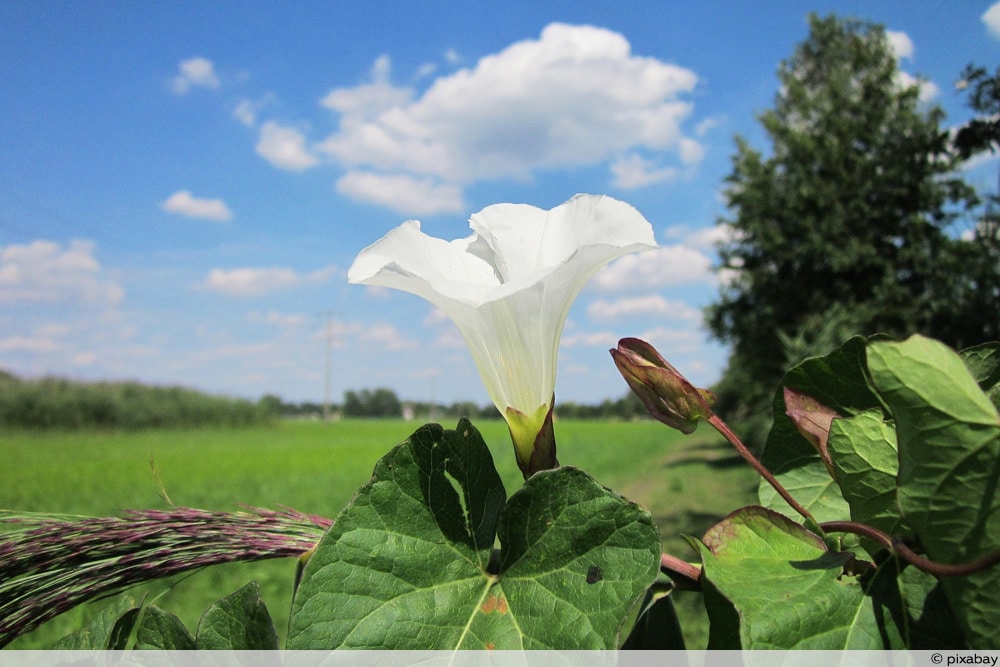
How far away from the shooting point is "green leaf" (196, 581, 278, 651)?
0.40 meters

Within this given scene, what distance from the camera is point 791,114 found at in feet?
47.1

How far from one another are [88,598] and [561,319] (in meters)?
0.39

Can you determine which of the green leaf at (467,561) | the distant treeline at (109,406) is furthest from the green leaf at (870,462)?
the distant treeline at (109,406)

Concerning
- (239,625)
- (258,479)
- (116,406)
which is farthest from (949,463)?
(116,406)

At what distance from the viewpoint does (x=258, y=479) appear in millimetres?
14344

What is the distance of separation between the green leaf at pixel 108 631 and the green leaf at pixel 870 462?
49 centimetres

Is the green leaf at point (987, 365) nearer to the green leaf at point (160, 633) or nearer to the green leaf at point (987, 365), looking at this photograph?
the green leaf at point (987, 365)

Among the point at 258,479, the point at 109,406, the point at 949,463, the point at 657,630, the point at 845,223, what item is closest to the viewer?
the point at 949,463

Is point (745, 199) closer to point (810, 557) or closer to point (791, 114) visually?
point (791, 114)

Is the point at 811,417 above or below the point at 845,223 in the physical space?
below

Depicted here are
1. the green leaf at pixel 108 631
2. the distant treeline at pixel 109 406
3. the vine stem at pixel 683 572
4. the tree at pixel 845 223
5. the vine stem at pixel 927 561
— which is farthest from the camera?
the distant treeline at pixel 109 406

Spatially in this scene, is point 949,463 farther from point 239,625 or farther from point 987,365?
point 239,625

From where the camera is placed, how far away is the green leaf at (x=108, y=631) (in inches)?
19.3

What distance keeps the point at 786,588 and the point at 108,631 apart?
48cm
